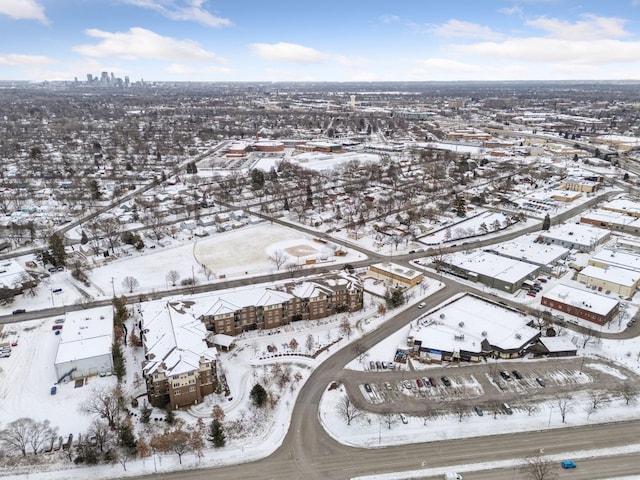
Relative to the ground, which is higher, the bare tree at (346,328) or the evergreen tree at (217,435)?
the bare tree at (346,328)

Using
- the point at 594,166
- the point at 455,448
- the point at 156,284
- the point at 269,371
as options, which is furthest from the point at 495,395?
the point at 594,166

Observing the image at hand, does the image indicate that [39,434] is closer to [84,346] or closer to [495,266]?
[84,346]

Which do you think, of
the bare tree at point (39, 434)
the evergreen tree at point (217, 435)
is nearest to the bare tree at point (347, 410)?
the evergreen tree at point (217, 435)

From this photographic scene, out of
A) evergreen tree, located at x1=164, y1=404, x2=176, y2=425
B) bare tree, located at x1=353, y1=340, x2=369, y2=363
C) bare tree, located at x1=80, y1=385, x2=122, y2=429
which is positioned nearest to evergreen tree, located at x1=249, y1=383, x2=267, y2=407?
evergreen tree, located at x1=164, y1=404, x2=176, y2=425

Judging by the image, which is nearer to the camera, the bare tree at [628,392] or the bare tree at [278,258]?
the bare tree at [628,392]

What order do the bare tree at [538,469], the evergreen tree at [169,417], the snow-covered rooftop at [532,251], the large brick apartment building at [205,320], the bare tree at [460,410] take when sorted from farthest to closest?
the snow-covered rooftop at [532,251] → the large brick apartment building at [205,320] → the bare tree at [460,410] → the evergreen tree at [169,417] → the bare tree at [538,469]

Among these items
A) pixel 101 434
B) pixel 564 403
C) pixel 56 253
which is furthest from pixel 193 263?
pixel 564 403

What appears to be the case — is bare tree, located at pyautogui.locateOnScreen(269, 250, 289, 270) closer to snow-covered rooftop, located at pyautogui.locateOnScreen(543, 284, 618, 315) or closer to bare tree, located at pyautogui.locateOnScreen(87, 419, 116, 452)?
bare tree, located at pyautogui.locateOnScreen(87, 419, 116, 452)

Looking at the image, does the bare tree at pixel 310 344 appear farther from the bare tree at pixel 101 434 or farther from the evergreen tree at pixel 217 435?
the bare tree at pixel 101 434
